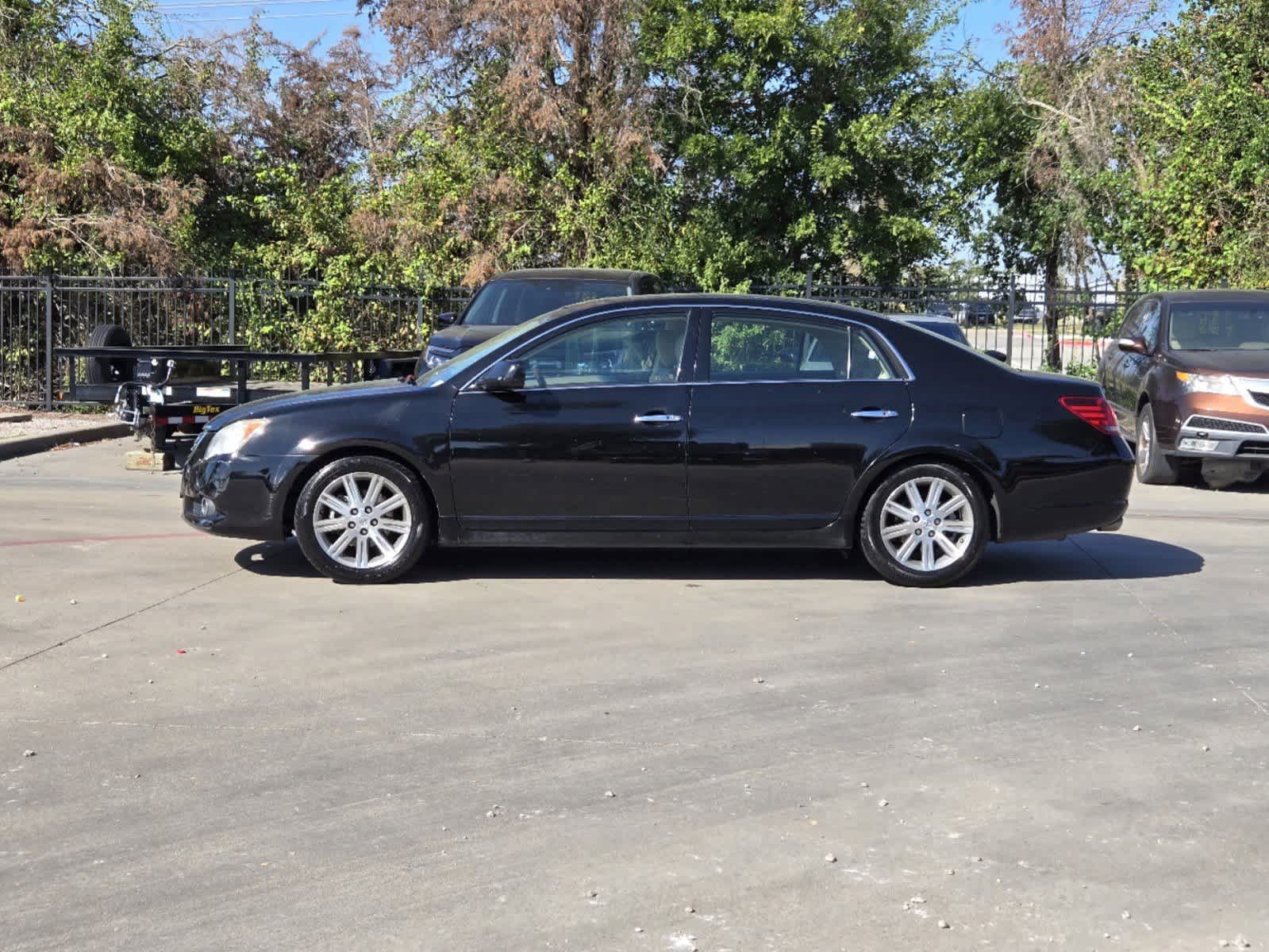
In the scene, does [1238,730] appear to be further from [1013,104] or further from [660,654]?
[1013,104]

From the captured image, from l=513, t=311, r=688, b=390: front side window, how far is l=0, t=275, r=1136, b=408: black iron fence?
12085mm

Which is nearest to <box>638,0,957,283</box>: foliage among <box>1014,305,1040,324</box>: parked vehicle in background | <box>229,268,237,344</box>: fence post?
<box>1014,305,1040,324</box>: parked vehicle in background

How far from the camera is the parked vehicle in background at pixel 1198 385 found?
12547 mm

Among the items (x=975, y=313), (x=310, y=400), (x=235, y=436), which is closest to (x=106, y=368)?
(x=235, y=436)

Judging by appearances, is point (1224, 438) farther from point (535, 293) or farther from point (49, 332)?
point (49, 332)

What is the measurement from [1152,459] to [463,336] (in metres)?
6.28

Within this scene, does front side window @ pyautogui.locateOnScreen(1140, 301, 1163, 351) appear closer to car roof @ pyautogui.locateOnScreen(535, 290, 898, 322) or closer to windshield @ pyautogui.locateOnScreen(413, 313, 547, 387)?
car roof @ pyautogui.locateOnScreen(535, 290, 898, 322)

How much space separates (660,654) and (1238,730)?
238cm

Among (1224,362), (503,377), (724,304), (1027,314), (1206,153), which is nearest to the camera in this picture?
(503,377)

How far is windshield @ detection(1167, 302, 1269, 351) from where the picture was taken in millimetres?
13562

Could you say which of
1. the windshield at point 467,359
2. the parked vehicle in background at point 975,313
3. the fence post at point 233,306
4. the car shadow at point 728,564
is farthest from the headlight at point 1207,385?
the fence post at point 233,306

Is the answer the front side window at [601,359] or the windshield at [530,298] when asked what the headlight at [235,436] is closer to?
the front side window at [601,359]

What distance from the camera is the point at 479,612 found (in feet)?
24.6

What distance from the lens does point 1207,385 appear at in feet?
41.6
